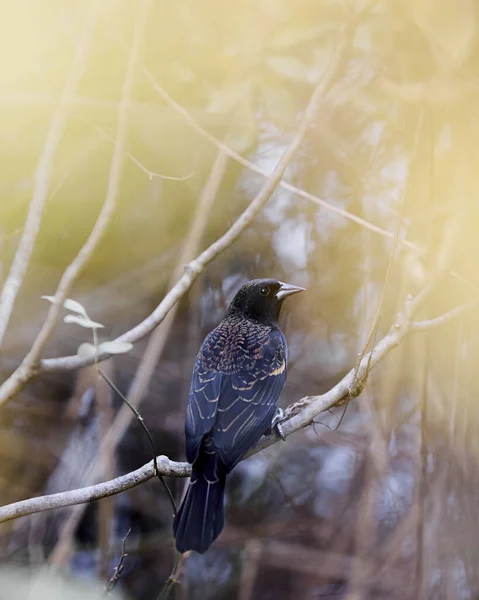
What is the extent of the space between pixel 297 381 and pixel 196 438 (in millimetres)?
746

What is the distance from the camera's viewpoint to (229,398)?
4.91 ft

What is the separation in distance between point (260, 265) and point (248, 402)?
0.55 metres

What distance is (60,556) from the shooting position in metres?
1.84

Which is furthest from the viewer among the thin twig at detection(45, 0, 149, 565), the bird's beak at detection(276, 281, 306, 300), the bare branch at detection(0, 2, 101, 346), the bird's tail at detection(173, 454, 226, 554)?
the bird's beak at detection(276, 281, 306, 300)

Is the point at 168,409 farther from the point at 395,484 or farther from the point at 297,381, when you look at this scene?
the point at 395,484

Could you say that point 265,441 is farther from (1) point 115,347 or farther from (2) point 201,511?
(1) point 115,347

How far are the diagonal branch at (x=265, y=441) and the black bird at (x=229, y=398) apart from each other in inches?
2.3

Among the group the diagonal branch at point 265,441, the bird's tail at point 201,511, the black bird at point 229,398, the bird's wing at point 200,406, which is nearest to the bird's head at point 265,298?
the black bird at point 229,398

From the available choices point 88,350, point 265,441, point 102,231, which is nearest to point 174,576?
point 265,441

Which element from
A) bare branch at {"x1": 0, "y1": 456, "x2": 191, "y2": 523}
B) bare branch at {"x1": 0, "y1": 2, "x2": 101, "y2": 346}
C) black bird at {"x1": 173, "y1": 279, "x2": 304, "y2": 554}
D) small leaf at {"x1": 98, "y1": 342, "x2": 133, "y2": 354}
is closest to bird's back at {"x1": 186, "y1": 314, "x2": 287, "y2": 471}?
black bird at {"x1": 173, "y1": 279, "x2": 304, "y2": 554}

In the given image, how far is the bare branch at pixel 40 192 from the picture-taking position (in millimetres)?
1452

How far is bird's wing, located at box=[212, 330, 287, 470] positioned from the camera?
53.7 inches

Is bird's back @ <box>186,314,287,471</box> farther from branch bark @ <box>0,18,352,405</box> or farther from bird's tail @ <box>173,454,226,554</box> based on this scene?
branch bark @ <box>0,18,352,405</box>

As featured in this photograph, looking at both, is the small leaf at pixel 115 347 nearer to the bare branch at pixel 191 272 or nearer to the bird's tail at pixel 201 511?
the bare branch at pixel 191 272
